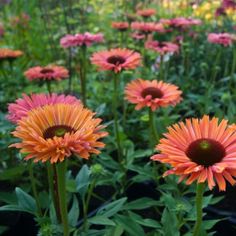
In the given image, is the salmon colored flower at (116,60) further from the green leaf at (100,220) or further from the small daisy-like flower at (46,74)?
the green leaf at (100,220)

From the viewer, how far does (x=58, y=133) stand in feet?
2.84

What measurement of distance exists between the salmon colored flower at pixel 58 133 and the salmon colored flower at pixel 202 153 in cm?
13

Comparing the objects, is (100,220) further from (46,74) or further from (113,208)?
(46,74)

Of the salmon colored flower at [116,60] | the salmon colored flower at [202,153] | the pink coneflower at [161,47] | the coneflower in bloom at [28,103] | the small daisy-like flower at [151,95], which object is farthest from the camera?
the pink coneflower at [161,47]

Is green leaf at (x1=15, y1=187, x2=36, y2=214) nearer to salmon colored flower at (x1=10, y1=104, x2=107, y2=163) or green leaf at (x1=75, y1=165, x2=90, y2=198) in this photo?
green leaf at (x1=75, y1=165, x2=90, y2=198)

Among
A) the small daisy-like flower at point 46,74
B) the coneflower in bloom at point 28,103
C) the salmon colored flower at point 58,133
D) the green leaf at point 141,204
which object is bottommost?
the green leaf at point 141,204

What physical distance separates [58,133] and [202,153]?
0.27m

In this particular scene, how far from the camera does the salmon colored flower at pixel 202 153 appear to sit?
0.79 meters

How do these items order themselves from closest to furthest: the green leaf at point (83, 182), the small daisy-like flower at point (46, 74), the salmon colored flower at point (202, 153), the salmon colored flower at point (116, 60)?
the salmon colored flower at point (202, 153) < the green leaf at point (83, 182) < the salmon colored flower at point (116, 60) < the small daisy-like flower at point (46, 74)

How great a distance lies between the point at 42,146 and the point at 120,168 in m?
0.72

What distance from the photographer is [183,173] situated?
795 millimetres

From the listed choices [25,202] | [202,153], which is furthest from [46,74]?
[202,153]

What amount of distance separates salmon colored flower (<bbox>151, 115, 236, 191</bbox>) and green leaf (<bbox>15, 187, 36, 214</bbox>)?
416 millimetres


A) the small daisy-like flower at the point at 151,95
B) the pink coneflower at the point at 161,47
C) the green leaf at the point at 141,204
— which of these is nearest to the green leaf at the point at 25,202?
the green leaf at the point at 141,204
